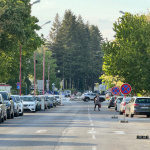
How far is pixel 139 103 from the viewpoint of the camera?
40.9 metres

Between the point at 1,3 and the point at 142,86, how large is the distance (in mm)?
24125

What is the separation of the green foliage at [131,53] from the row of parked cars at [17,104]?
30.9 ft

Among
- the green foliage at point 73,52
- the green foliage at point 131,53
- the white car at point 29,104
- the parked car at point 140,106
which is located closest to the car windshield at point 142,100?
the parked car at point 140,106

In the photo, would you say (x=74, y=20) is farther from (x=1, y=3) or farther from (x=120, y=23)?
(x=1, y=3)

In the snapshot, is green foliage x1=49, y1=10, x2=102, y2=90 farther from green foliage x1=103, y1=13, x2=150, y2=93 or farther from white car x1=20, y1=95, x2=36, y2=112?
white car x1=20, y1=95, x2=36, y2=112

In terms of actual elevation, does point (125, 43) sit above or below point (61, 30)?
below

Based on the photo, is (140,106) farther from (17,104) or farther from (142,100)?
(17,104)

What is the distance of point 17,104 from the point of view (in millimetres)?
42594

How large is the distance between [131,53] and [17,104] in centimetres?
2193

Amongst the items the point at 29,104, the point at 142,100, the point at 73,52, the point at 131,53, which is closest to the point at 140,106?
the point at 142,100

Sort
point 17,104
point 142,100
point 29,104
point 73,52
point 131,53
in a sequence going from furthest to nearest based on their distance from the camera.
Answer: point 73,52, point 131,53, point 29,104, point 17,104, point 142,100

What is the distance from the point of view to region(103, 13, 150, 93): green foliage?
60469 millimetres

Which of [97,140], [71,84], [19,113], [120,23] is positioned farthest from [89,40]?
[97,140]

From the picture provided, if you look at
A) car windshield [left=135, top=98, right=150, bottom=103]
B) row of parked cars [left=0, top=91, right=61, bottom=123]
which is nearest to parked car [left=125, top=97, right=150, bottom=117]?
car windshield [left=135, top=98, right=150, bottom=103]
